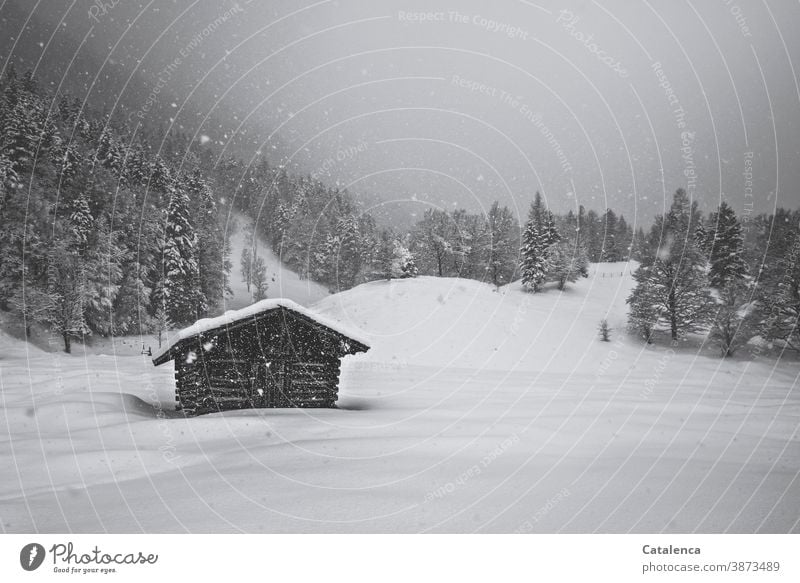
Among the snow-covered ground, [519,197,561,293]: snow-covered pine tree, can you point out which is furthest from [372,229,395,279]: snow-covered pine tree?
the snow-covered ground

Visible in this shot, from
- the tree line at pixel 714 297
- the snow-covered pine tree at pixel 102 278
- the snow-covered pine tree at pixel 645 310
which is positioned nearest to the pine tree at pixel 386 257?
the snow-covered pine tree at pixel 645 310

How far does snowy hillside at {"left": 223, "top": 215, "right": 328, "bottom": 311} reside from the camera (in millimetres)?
58594

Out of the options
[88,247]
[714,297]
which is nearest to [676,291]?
[714,297]

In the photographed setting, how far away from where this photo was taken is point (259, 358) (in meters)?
8.80

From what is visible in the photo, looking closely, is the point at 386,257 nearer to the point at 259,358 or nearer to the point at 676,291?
the point at 676,291

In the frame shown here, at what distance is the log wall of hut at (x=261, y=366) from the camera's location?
837cm

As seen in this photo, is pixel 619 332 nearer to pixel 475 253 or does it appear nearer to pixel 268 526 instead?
pixel 475 253

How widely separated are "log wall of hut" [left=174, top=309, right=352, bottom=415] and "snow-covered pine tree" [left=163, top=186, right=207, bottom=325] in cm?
2899

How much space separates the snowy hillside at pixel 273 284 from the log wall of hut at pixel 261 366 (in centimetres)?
4376

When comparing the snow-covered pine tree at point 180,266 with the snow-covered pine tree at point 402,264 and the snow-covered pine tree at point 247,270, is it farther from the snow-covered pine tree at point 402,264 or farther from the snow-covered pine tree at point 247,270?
the snow-covered pine tree at point 247,270

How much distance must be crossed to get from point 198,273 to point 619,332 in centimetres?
4073

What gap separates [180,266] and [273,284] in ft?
111

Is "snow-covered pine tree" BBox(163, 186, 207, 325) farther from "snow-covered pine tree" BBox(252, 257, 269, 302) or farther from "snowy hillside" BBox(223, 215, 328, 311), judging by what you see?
"snow-covered pine tree" BBox(252, 257, 269, 302)

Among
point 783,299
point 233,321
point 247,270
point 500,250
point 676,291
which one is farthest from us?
point 247,270
